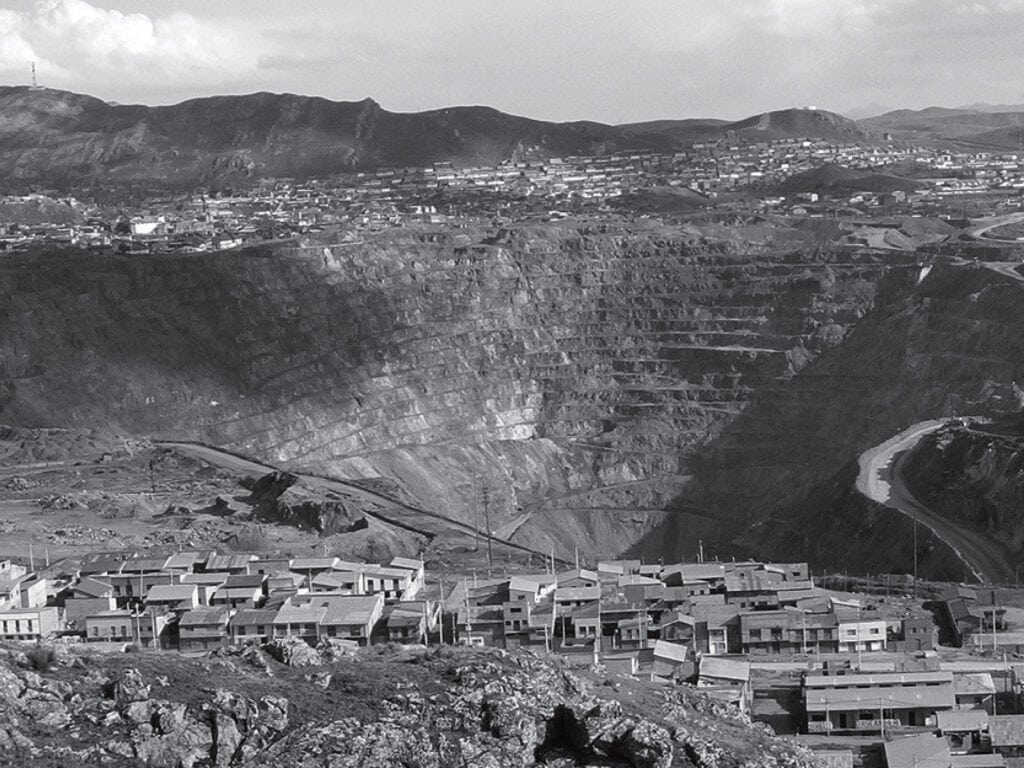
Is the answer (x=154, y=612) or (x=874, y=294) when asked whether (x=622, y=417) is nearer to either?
(x=874, y=294)

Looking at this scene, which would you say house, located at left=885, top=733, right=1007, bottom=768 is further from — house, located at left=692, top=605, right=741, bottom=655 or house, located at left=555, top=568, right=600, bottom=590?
house, located at left=555, top=568, right=600, bottom=590

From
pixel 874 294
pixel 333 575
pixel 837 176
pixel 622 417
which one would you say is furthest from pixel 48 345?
pixel 837 176

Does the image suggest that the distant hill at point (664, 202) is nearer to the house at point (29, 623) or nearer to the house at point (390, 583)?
the house at point (390, 583)

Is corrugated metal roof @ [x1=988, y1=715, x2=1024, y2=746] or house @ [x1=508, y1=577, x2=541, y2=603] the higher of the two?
corrugated metal roof @ [x1=988, y1=715, x2=1024, y2=746]

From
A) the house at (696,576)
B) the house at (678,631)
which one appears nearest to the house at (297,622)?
the house at (678,631)

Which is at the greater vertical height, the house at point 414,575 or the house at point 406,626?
the house at point 406,626

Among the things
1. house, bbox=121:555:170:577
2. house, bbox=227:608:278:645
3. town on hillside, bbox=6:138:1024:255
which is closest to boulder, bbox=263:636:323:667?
house, bbox=227:608:278:645

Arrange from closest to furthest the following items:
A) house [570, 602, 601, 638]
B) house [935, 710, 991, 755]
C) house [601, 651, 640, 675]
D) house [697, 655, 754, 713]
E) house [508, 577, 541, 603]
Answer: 1. house [935, 710, 991, 755]
2. house [697, 655, 754, 713]
3. house [601, 651, 640, 675]
4. house [570, 602, 601, 638]
5. house [508, 577, 541, 603]

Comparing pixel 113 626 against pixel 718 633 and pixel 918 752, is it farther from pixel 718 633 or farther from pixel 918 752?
pixel 918 752
